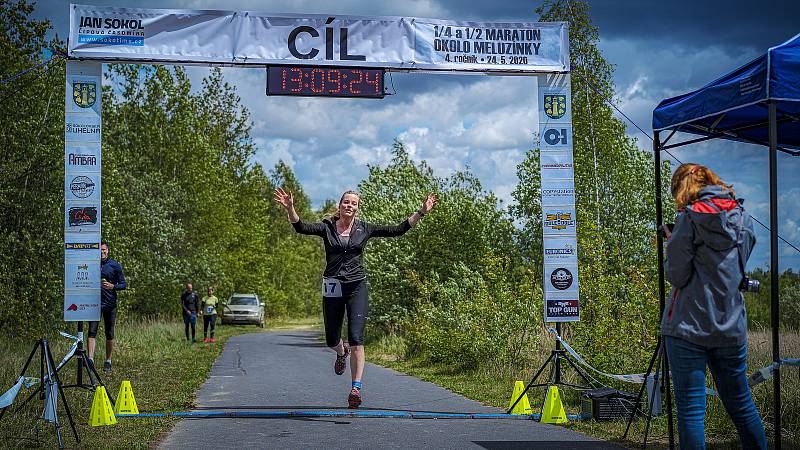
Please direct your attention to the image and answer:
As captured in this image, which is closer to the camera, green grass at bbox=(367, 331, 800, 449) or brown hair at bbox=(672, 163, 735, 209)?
brown hair at bbox=(672, 163, 735, 209)

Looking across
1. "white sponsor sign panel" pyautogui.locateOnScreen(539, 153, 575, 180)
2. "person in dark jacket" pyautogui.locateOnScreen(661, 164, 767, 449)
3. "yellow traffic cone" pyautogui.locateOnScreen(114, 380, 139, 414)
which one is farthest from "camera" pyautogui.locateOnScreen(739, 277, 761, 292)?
"yellow traffic cone" pyautogui.locateOnScreen(114, 380, 139, 414)

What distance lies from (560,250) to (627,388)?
1887mm

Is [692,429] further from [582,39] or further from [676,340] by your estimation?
[582,39]

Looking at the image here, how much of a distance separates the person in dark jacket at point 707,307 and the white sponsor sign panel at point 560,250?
480 centimetres

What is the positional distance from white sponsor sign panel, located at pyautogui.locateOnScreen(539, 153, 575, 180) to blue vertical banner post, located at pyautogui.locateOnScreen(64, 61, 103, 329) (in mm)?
5268

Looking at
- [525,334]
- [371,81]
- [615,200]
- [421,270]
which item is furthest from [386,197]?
[371,81]

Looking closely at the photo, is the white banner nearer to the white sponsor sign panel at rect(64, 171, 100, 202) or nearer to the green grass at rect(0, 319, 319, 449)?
the white sponsor sign panel at rect(64, 171, 100, 202)

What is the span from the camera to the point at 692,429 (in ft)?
16.8

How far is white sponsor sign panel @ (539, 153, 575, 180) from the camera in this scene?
33.0 ft

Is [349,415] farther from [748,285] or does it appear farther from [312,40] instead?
[748,285]

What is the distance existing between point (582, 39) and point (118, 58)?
875 inches

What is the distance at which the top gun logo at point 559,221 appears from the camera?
33.0 feet

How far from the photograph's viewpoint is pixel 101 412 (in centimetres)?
844

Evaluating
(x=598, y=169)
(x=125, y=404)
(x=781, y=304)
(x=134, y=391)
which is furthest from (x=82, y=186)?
(x=598, y=169)
